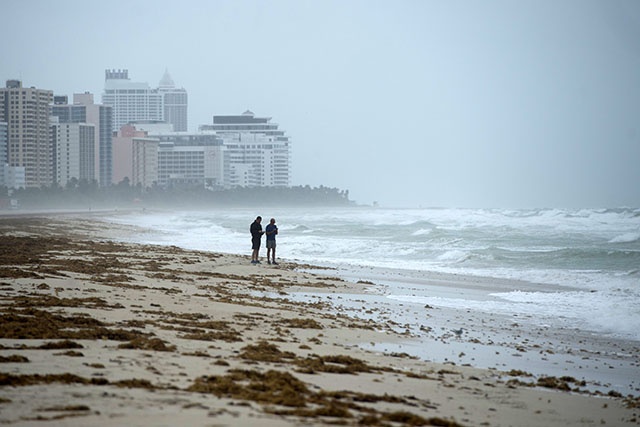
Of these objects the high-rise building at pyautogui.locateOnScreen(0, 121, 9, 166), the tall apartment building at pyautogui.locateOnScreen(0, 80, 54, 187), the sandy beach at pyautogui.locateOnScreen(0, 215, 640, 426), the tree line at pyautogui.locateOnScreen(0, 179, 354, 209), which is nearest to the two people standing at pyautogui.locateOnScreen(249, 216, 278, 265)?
the sandy beach at pyautogui.locateOnScreen(0, 215, 640, 426)

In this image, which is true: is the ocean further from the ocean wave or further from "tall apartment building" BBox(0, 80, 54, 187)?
→ "tall apartment building" BBox(0, 80, 54, 187)

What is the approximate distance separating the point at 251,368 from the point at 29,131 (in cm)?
19114

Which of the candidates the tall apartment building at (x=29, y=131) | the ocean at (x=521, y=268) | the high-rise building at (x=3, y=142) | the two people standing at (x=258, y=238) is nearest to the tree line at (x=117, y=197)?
the tall apartment building at (x=29, y=131)

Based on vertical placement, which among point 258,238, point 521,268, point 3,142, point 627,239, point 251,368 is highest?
point 3,142

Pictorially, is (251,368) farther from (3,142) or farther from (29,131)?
(29,131)

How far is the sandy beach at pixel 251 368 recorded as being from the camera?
635 cm

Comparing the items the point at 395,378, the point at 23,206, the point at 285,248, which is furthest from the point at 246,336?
the point at 23,206

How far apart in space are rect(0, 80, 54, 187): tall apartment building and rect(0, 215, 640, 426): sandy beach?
7041 inches

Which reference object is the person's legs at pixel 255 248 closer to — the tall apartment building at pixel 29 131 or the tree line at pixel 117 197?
the tree line at pixel 117 197

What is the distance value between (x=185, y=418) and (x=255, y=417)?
531 mm

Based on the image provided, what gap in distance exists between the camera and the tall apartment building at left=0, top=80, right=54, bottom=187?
186 meters

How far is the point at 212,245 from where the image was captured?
38.7m

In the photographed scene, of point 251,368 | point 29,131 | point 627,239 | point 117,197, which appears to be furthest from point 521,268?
point 29,131

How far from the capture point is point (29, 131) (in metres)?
188
